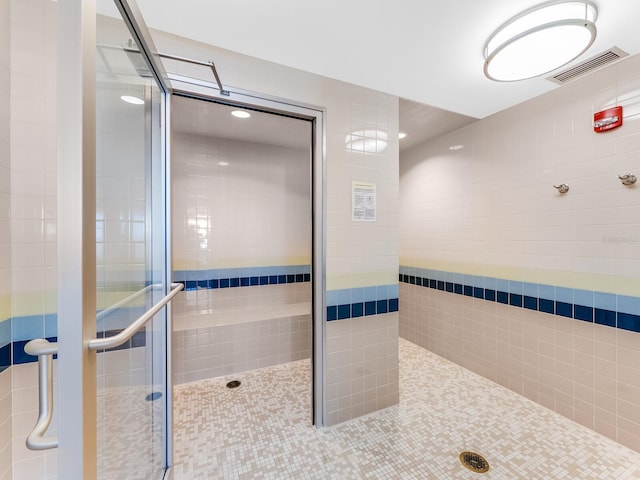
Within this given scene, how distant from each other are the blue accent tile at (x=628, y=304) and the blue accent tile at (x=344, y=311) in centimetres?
162

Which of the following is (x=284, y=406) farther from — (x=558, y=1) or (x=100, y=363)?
(x=558, y=1)

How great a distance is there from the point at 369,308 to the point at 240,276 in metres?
1.54

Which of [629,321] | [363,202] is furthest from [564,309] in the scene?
[363,202]

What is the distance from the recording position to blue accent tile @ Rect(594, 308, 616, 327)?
1599 millimetres

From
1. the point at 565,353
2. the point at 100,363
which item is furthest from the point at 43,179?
the point at 565,353

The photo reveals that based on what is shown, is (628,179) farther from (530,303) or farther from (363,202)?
(363,202)

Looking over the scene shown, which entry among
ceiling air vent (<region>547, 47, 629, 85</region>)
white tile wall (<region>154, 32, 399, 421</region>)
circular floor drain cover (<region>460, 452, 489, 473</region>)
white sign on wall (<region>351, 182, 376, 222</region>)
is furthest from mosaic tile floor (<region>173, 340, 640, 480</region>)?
ceiling air vent (<region>547, 47, 629, 85</region>)

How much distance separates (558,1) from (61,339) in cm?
200

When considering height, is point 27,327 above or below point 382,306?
above

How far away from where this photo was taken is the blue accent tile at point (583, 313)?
1694 millimetres

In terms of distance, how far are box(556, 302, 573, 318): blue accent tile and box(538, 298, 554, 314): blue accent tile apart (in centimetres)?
4

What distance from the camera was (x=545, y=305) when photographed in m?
1.92

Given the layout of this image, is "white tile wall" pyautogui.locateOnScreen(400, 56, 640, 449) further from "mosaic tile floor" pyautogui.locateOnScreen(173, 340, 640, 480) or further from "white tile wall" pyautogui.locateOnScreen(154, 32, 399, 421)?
"white tile wall" pyautogui.locateOnScreen(154, 32, 399, 421)

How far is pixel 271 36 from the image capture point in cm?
133
